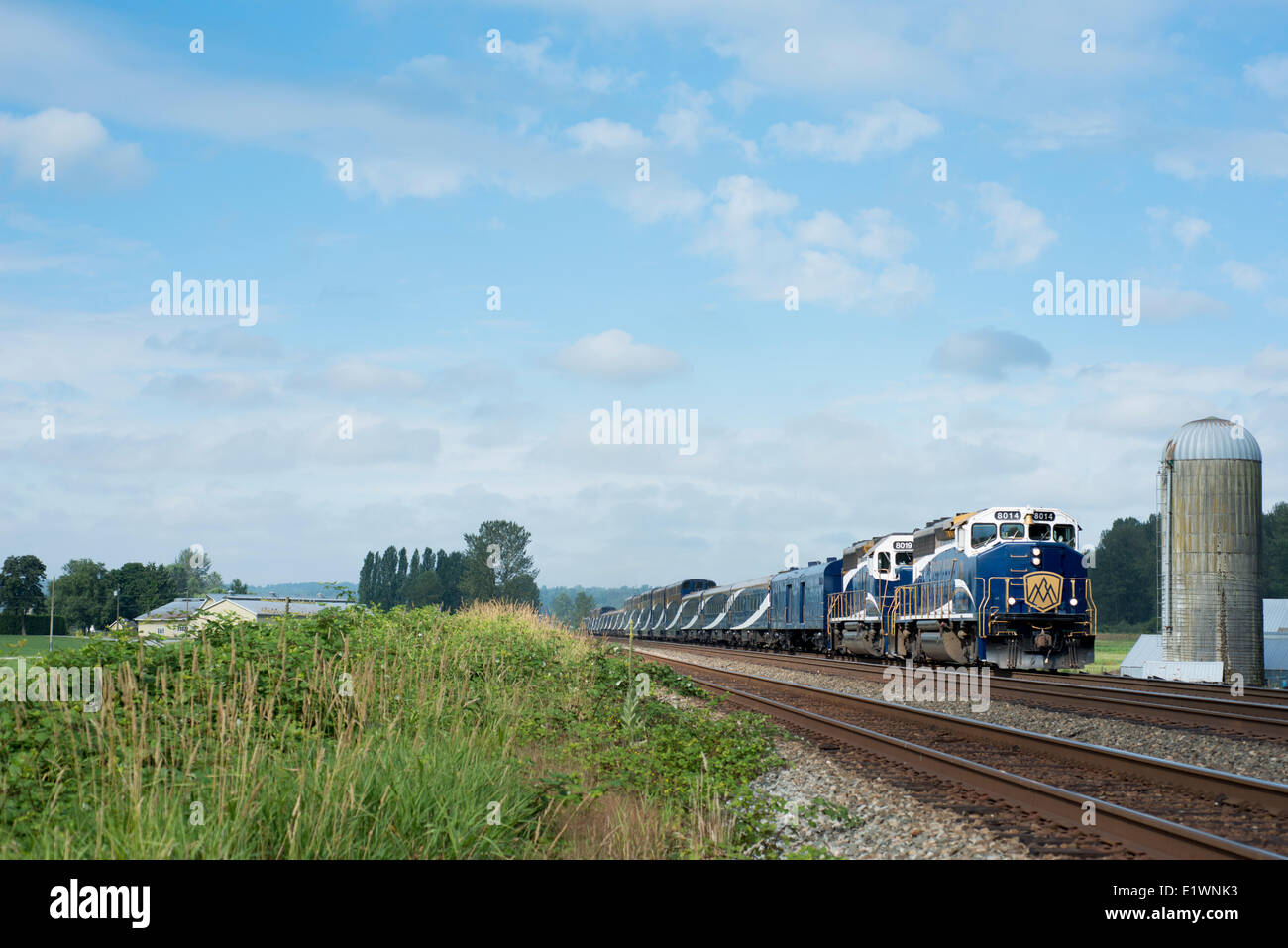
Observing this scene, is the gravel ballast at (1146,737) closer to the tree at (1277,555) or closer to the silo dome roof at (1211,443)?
the silo dome roof at (1211,443)

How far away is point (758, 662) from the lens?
3425 cm

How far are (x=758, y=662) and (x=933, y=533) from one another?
9.31 m

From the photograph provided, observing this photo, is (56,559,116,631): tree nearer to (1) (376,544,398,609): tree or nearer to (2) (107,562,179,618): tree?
(2) (107,562,179,618): tree

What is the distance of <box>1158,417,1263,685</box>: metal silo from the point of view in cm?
3002

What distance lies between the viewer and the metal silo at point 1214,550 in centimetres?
3002

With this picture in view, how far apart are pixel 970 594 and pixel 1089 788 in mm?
14369

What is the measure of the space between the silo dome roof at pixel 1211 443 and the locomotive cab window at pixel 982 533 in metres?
12.3

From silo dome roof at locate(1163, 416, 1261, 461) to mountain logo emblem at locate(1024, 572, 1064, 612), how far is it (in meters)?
12.4

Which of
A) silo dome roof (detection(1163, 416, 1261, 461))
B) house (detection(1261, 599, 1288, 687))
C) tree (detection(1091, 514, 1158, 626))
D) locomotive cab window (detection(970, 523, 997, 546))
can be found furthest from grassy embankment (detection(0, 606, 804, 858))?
tree (detection(1091, 514, 1158, 626))

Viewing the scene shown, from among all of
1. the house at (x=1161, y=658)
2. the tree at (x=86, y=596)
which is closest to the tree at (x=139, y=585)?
the tree at (x=86, y=596)

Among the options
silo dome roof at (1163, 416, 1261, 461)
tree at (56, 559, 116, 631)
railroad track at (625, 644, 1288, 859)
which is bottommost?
tree at (56, 559, 116, 631)
